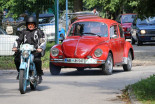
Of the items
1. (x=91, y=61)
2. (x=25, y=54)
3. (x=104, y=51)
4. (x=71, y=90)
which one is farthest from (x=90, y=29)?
(x=25, y=54)

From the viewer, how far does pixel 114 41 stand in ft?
55.6

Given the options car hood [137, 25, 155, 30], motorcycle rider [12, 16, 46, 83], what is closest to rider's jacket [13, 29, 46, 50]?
motorcycle rider [12, 16, 46, 83]

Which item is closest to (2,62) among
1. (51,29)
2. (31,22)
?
(31,22)

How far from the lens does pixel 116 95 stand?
11.2m

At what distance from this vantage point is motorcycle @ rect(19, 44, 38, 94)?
11133 mm

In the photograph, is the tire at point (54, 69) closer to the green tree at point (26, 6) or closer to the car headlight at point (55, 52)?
the car headlight at point (55, 52)

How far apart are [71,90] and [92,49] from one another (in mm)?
3641

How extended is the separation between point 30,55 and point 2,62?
335 inches

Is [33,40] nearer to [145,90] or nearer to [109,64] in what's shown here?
[145,90]

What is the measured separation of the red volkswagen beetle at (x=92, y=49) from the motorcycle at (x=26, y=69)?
3802 mm

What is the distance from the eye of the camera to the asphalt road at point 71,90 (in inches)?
410

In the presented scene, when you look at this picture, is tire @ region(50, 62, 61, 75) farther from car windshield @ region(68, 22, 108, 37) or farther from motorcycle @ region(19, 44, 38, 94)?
motorcycle @ region(19, 44, 38, 94)

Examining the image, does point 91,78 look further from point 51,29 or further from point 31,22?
point 51,29

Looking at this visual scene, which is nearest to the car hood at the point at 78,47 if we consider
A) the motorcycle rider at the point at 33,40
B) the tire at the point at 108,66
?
the tire at the point at 108,66
